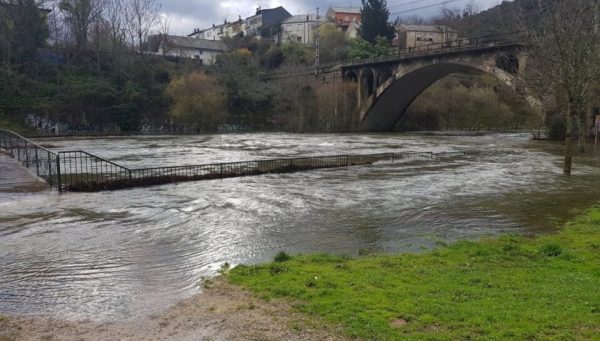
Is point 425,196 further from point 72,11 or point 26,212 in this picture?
point 72,11

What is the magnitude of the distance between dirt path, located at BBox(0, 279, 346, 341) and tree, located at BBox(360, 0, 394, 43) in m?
79.9

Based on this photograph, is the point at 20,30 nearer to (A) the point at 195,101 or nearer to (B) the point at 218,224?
(A) the point at 195,101

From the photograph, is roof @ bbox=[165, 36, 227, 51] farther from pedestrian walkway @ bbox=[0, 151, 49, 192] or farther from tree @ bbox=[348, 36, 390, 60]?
pedestrian walkway @ bbox=[0, 151, 49, 192]

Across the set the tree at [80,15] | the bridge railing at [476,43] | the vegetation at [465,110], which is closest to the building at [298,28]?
the vegetation at [465,110]

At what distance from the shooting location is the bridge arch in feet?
151

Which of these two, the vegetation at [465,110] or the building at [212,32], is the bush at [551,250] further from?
the building at [212,32]

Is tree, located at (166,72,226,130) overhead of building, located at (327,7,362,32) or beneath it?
beneath

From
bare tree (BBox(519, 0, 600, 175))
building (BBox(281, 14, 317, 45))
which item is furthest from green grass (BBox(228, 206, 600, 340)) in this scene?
building (BBox(281, 14, 317, 45))

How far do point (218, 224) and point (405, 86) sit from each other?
53.0m

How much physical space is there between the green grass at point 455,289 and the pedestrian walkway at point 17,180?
42.3ft

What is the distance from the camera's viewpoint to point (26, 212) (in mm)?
13992

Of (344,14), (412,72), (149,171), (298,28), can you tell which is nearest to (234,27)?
(298,28)

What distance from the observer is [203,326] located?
236 inches

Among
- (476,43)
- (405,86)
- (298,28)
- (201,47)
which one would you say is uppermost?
(298,28)
